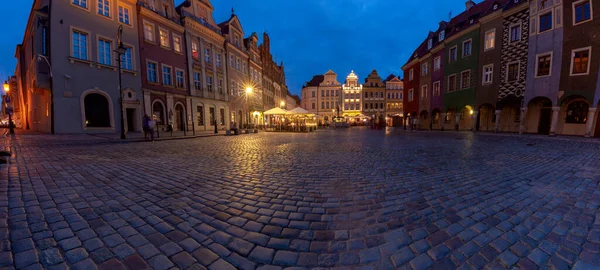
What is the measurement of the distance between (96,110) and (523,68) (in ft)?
110

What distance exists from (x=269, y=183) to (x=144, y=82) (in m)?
20.9

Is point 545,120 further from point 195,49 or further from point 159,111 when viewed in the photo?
point 159,111

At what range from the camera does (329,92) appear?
2207 inches

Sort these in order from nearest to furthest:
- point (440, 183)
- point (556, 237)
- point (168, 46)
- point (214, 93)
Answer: point (556, 237) < point (440, 183) < point (168, 46) < point (214, 93)

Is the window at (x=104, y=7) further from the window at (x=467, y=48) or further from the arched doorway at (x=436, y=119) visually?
the arched doorway at (x=436, y=119)

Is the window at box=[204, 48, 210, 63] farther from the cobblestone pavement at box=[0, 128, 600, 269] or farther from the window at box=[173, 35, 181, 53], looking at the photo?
the cobblestone pavement at box=[0, 128, 600, 269]

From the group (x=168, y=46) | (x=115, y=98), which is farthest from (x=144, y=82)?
(x=168, y=46)

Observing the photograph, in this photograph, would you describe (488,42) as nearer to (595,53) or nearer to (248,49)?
(595,53)

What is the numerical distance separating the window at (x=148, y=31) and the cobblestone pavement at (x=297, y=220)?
19419 millimetres

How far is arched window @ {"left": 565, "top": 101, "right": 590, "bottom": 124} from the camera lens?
587 inches

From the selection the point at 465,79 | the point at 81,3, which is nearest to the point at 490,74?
the point at 465,79

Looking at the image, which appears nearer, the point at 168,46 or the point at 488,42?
the point at 488,42

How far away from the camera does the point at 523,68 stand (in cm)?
1703

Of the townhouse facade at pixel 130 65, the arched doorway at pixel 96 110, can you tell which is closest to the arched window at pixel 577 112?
the townhouse facade at pixel 130 65
